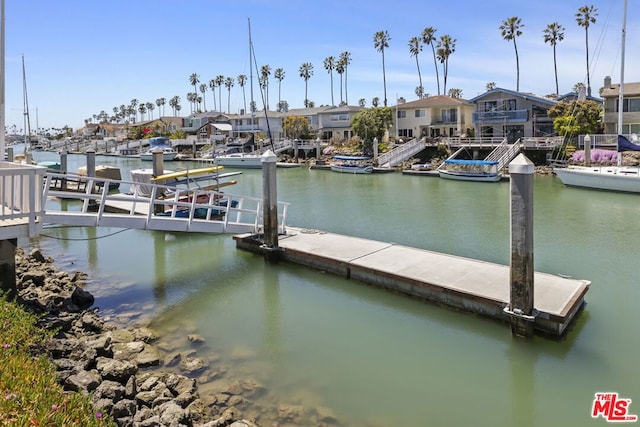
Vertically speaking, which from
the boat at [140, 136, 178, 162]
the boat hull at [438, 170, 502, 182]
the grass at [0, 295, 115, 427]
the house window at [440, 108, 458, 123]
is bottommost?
the grass at [0, 295, 115, 427]

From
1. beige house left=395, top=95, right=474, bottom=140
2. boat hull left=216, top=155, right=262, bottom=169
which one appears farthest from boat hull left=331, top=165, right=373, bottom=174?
boat hull left=216, top=155, right=262, bottom=169

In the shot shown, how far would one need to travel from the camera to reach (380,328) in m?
11.6

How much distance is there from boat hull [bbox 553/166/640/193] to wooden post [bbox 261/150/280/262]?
27930 millimetres

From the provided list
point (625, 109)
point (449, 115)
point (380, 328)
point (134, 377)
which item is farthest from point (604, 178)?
point (134, 377)

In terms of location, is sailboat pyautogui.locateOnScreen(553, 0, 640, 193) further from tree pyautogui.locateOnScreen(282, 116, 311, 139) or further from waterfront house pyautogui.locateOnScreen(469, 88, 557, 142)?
tree pyautogui.locateOnScreen(282, 116, 311, 139)

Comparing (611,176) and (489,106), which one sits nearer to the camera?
(611,176)

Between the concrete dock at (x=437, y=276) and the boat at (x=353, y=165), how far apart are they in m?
35.7

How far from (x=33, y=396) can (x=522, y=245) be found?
8.84 metres

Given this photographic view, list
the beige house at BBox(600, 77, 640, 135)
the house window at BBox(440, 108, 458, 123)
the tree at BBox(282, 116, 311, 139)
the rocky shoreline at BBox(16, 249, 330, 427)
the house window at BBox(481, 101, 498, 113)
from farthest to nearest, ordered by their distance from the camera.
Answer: the tree at BBox(282, 116, 311, 139)
the house window at BBox(440, 108, 458, 123)
the house window at BBox(481, 101, 498, 113)
the beige house at BBox(600, 77, 640, 135)
the rocky shoreline at BBox(16, 249, 330, 427)

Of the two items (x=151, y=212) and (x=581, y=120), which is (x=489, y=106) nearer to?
(x=581, y=120)

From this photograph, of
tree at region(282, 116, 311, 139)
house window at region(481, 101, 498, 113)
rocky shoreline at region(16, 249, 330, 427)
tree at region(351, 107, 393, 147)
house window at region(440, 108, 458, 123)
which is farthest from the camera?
tree at region(282, 116, 311, 139)

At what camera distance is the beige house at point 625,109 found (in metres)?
45.2

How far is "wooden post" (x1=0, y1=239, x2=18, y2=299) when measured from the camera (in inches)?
426

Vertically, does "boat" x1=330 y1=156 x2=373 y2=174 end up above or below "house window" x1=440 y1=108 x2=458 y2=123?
below
